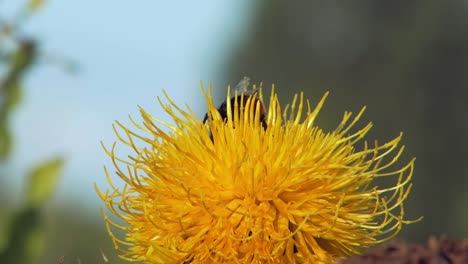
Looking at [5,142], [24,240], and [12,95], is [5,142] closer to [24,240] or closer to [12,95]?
[12,95]

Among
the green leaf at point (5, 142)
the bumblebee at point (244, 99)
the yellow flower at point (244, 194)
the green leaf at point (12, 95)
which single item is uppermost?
the green leaf at point (12, 95)

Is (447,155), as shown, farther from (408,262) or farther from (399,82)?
(408,262)

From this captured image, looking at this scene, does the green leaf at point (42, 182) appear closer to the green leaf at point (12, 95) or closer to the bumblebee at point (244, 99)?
the green leaf at point (12, 95)

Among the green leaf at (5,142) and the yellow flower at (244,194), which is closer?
the yellow flower at (244,194)

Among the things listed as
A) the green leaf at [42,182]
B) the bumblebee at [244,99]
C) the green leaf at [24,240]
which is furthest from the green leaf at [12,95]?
the bumblebee at [244,99]

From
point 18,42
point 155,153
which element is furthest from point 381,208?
point 18,42

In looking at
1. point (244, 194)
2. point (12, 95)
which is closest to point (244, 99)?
point (244, 194)

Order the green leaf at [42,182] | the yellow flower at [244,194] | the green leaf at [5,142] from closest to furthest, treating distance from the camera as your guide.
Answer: the yellow flower at [244,194]
the green leaf at [42,182]
the green leaf at [5,142]
